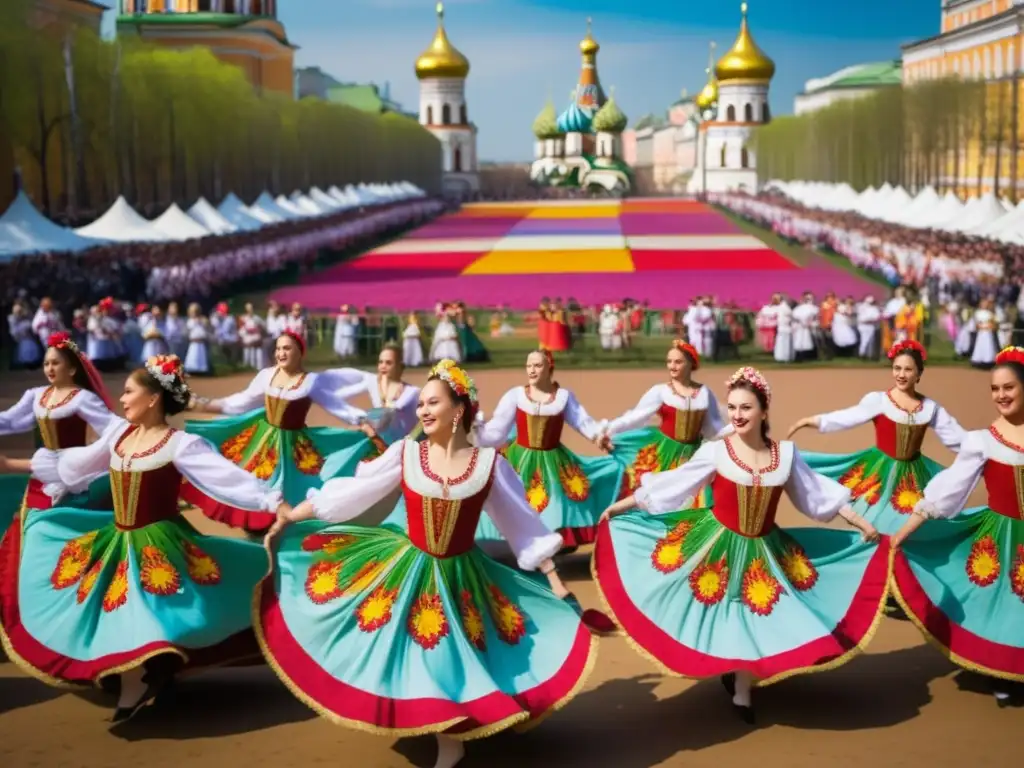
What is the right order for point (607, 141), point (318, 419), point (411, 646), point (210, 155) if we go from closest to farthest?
point (411, 646)
point (318, 419)
point (210, 155)
point (607, 141)

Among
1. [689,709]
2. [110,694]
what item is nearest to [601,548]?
[689,709]

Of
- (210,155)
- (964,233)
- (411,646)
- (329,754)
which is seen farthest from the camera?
(210,155)

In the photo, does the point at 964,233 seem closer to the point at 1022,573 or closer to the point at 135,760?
the point at 1022,573

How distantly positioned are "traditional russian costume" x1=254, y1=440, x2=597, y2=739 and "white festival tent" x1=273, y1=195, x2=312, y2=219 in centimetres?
3368

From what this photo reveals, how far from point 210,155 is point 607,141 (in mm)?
64833

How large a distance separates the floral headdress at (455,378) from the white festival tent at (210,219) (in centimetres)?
2547

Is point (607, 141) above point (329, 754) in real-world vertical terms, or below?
above

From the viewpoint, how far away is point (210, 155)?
38844 mm

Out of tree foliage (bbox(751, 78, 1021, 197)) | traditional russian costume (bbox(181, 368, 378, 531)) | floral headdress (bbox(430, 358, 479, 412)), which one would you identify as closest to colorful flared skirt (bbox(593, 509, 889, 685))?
floral headdress (bbox(430, 358, 479, 412))

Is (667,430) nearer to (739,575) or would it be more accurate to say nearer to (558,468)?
(558,468)

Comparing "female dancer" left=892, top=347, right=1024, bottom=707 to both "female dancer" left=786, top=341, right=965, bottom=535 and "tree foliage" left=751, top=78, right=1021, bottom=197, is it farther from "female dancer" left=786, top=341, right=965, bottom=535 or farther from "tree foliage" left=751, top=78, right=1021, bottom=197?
"tree foliage" left=751, top=78, right=1021, bottom=197

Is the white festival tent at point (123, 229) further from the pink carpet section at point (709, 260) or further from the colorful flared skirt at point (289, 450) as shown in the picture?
the colorful flared skirt at point (289, 450)

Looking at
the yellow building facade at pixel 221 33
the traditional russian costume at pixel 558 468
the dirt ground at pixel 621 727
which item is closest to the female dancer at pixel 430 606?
the dirt ground at pixel 621 727

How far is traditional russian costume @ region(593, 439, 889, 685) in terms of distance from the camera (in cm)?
575
